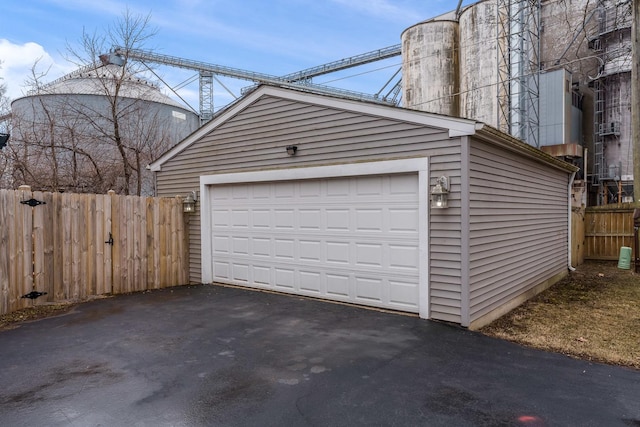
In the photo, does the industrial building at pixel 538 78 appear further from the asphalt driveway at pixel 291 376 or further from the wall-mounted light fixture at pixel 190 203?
the asphalt driveway at pixel 291 376

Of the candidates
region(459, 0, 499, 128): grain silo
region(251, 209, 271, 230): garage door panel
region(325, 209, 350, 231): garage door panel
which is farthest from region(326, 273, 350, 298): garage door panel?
region(459, 0, 499, 128): grain silo

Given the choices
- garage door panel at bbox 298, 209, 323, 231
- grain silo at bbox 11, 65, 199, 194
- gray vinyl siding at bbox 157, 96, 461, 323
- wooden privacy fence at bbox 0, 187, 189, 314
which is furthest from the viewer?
grain silo at bbox 11, 65, 199, 194

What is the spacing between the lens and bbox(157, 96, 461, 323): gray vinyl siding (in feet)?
16.7

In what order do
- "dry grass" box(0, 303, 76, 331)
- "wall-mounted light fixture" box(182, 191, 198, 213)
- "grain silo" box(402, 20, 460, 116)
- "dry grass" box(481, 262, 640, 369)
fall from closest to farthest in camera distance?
"dry grass" box(481, 262, 640, 369) → "dry grass" box(0, 303, 76, 331) → "wall-mounted light fixture" box(182, 191, 198, 213) → "grain silo" box(402, 20, 460, 116)

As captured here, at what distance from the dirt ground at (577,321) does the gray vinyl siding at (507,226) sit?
0.34m

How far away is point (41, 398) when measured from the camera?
317 cm

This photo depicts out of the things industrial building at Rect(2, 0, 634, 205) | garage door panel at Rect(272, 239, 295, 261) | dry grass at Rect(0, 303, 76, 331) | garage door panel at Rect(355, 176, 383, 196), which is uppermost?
industrial building at Rect(2, 0, 634, 205)

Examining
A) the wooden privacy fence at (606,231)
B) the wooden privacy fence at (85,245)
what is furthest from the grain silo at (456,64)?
the wooden privacy fence at (85,245)

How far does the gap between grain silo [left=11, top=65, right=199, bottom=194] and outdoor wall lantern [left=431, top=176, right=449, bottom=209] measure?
8798 mm

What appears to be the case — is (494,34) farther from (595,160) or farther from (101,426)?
(101,426)

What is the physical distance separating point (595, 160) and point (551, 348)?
17.1 meters

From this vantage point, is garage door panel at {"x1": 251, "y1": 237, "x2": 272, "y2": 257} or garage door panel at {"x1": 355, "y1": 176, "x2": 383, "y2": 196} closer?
garage door panel at {"x1": 355, "y1": 176, "x2": 383, "y2": 196}

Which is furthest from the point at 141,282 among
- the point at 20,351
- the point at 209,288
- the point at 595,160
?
the point at 595,160

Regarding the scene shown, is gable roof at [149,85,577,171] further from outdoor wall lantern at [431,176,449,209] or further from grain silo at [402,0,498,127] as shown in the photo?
grain silo at [402,0,498,127]
